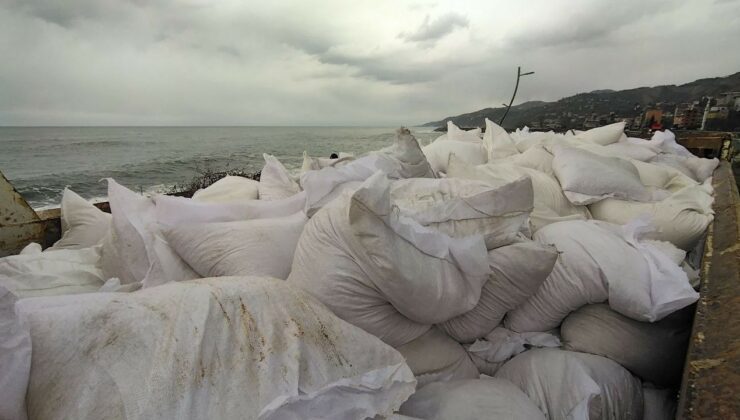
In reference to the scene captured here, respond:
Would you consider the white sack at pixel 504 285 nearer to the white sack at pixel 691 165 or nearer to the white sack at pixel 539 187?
the white sack at pixel 539 187

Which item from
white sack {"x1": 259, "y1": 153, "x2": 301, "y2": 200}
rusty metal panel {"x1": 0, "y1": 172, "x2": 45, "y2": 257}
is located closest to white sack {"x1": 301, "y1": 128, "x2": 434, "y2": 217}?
white sack {"x1": 259, "y1": 153, "x2": 301, "y2": 200}

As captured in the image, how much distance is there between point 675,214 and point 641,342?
1098 mm

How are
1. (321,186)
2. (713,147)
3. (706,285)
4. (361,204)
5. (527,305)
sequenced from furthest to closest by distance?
(713,147) → (321,186) → (527,305) → (706,285) → (361,204)

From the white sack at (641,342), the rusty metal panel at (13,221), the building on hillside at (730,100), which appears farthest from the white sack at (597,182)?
the building on hillside at (730,100)

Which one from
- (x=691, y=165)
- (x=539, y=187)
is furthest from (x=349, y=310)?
(x=691, y=165)

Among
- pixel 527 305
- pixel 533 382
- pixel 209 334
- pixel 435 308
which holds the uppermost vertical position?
pixel 209 334

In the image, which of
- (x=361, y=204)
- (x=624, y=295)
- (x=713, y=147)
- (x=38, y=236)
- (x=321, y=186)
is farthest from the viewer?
(x=713, y=147)

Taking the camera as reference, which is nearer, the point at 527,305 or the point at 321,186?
the point at 527,305

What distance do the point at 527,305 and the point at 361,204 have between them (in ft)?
2.66

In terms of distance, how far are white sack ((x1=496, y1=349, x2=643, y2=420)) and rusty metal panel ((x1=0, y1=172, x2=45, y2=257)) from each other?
7.38ft

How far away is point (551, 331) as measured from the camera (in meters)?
1.45

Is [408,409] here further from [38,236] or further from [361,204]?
[38,236]

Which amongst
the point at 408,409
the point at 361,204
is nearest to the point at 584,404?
the point at 408,409

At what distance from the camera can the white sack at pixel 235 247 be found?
1.37 meters
